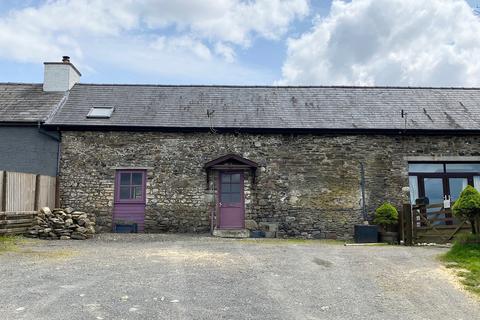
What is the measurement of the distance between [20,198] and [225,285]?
26.9ft

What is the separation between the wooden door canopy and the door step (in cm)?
173

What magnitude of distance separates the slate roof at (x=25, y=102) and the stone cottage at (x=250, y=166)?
874 mm

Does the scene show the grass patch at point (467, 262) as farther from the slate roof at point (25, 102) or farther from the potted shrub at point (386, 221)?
the slate roof at point (25, 102)

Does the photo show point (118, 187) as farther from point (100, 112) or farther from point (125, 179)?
point (100, 112)

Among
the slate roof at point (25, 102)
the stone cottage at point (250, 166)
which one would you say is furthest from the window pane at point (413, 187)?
the slate roof at point (25, 102)

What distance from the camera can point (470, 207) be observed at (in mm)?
9406

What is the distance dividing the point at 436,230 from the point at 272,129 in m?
6.01

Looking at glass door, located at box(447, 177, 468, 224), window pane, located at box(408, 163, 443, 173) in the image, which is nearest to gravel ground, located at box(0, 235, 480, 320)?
window pane, located at box(408, 163, 443, 173)

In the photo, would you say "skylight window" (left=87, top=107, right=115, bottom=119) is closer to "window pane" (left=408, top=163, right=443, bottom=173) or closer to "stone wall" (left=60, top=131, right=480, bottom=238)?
"stone wall" (left=60, top=131, right=480, bottom=238)

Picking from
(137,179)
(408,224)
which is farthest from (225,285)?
(137,179)

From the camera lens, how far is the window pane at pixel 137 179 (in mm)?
14094

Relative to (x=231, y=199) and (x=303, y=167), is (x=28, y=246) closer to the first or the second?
(x=231, y=199)

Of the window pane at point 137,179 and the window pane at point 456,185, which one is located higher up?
the window pane at point 137,179

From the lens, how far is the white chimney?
16.4m
